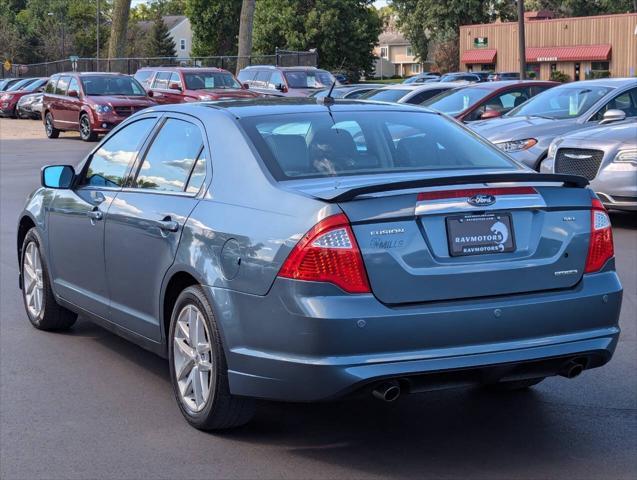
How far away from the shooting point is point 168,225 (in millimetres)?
5633

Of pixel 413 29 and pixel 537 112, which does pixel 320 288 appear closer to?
pixel 537 112

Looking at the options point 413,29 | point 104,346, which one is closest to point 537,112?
point 104,346

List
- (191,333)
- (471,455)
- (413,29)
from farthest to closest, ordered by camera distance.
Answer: (413,29) < (191,333) < (471,455)

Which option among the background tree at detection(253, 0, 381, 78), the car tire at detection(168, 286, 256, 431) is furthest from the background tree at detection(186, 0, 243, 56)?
the car tire at detection(168, 286, 256, 431)

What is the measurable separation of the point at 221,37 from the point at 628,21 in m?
43.1

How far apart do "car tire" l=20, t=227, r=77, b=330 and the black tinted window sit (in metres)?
1.58

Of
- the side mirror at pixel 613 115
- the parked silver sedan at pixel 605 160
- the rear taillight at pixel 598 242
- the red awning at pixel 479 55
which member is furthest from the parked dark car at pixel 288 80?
the red awning at pixel 479 55

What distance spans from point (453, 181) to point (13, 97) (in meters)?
44.8

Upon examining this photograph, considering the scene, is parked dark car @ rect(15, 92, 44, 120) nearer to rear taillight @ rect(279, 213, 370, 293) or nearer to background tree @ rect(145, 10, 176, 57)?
rear taillight @ rect(279, 213, 370, 293)

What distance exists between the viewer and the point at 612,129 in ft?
42.8

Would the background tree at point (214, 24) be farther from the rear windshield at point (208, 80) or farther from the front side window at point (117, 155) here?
the front side window at point (117, 155)

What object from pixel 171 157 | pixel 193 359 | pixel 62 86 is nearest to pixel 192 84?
pixel 62 86

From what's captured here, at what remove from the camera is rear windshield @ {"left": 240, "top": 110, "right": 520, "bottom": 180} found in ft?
17.8

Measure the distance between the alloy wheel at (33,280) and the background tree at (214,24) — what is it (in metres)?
89.4
